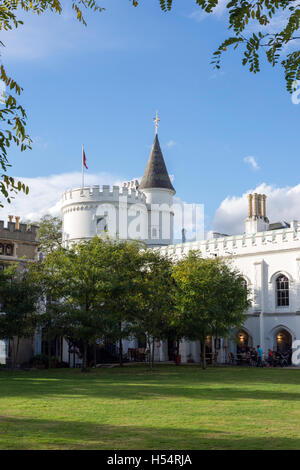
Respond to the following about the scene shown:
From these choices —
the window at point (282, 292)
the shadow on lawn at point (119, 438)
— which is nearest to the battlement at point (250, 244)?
the window at point (282, 292)

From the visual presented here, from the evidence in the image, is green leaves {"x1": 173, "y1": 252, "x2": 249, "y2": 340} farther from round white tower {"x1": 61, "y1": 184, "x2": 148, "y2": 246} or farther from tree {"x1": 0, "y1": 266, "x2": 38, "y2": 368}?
round white tower {"x1": 61, "y1": 184, "x2": 148, "y2": 246}

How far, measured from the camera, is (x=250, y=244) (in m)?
45.2

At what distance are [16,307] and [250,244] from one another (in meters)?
20.4

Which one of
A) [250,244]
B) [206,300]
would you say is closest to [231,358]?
[250,244]

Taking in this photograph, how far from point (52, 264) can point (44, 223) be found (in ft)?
103

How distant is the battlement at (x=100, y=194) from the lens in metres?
56.9

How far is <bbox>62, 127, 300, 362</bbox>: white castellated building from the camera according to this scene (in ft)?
140

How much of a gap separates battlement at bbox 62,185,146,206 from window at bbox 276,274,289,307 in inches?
782

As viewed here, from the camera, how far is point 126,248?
36406 mm

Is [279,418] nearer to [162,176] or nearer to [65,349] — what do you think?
[65,349]

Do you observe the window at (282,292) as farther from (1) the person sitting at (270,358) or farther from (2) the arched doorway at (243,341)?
(1) the person sitting at (270,358)

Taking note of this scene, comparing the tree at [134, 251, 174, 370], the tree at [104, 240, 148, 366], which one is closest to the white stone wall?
the tree at [134, 251, 174, 370]
